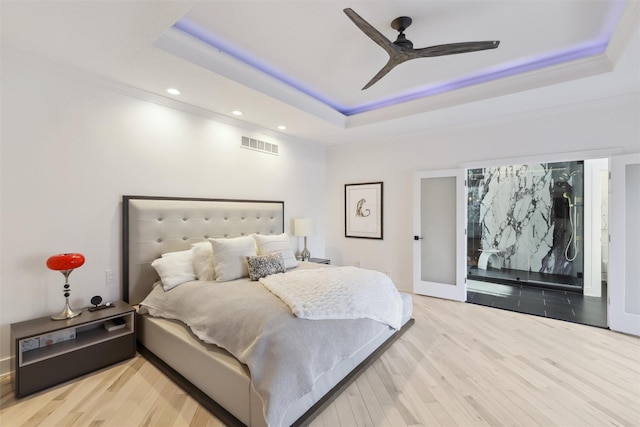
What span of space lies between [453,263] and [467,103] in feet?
7.50

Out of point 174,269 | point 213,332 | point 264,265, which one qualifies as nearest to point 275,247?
point 264,265

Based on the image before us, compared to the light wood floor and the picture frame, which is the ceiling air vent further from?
the light wood floor

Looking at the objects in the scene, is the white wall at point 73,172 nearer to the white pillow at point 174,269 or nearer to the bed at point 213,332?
the bed at point 213,332

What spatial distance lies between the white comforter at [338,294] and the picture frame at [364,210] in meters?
2.04

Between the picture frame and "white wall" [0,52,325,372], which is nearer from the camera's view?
"white wall" [0,52,325,372]

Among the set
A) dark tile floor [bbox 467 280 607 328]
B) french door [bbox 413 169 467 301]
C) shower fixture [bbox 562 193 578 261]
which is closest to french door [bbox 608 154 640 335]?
dark tile floor [bbox 467 280 607 328]

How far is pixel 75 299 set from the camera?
8.29 feet

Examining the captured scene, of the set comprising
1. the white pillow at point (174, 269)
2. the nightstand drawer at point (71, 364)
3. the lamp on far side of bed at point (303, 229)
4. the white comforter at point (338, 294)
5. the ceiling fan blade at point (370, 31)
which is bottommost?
the nightstand drawer at point (71, 364)

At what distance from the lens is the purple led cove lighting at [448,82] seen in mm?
2299

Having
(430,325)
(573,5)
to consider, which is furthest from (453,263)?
(573,5)

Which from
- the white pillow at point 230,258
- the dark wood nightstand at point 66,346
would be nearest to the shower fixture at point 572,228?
the white pillow at point 230,258

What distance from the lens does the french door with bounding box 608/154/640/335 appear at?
3041mm

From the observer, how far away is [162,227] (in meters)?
3.02

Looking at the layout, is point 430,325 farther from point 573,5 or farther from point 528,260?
point 528,260
